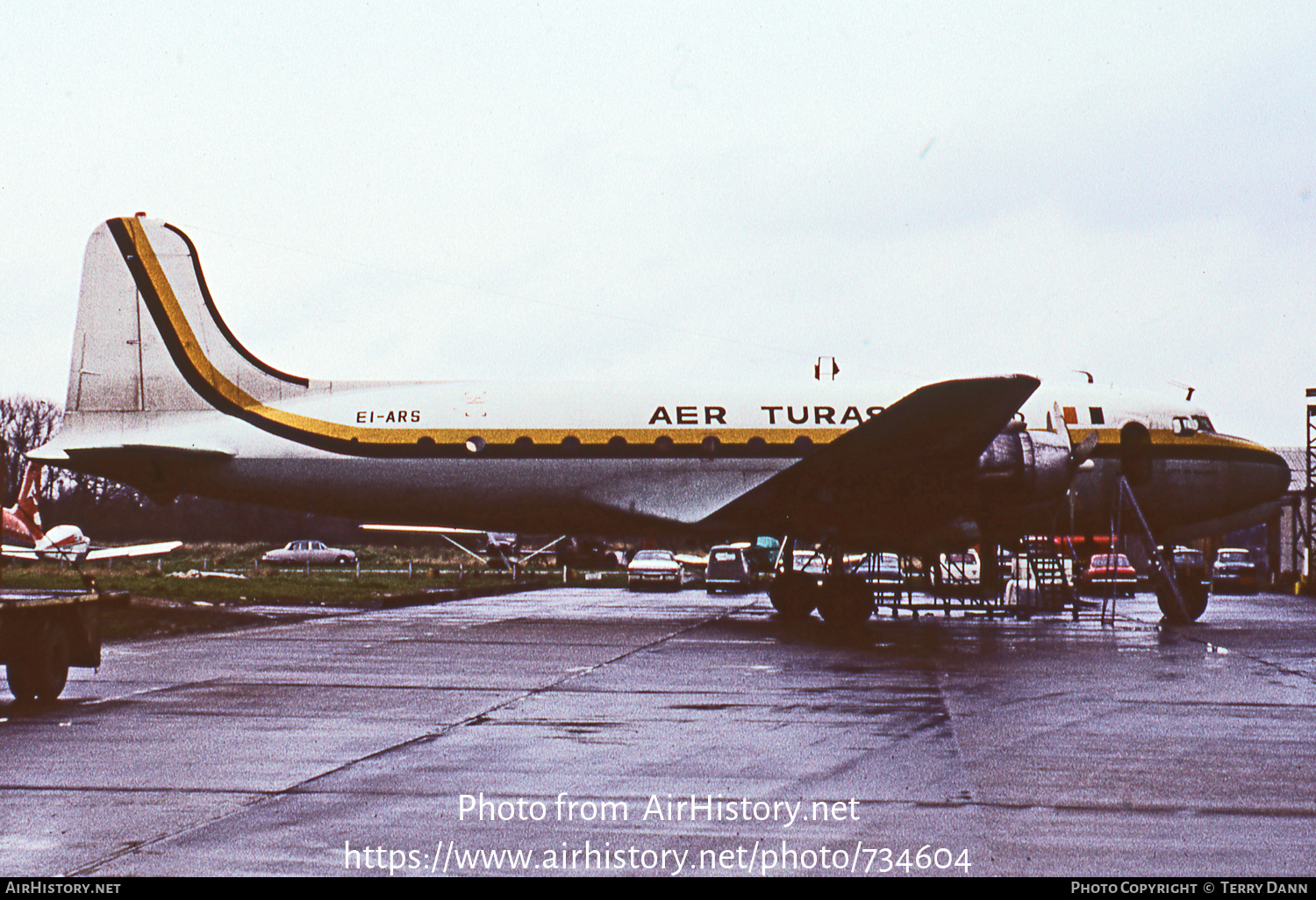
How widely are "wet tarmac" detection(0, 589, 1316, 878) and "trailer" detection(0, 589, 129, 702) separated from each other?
57 centimetres

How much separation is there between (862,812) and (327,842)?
290 cm

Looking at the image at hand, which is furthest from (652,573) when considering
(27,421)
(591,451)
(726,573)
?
(27,421)

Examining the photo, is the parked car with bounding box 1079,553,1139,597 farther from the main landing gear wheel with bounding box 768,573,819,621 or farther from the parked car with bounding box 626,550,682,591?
the main landing gear wheel with bounding box 768,573,819,621

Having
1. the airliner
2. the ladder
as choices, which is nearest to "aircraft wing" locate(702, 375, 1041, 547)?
the airliner

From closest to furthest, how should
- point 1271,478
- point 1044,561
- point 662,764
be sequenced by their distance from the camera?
point 662,764, point 1271,478, point 1044,561

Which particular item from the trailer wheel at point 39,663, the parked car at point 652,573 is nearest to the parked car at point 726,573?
the parked car at point 652,573

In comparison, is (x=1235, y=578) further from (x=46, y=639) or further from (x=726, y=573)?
A: (x=46, y=639)

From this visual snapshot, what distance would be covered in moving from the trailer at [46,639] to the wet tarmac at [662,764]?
1.85ft

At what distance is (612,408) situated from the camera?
23.0m

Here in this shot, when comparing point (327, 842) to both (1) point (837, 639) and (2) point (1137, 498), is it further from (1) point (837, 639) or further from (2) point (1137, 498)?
(2) point (1137, 498)

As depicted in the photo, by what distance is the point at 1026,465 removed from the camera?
20922mm

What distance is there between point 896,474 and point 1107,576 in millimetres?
28980

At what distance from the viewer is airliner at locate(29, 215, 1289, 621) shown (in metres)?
21.3

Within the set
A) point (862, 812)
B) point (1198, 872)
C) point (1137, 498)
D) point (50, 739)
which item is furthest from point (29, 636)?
point (1137, 498)
